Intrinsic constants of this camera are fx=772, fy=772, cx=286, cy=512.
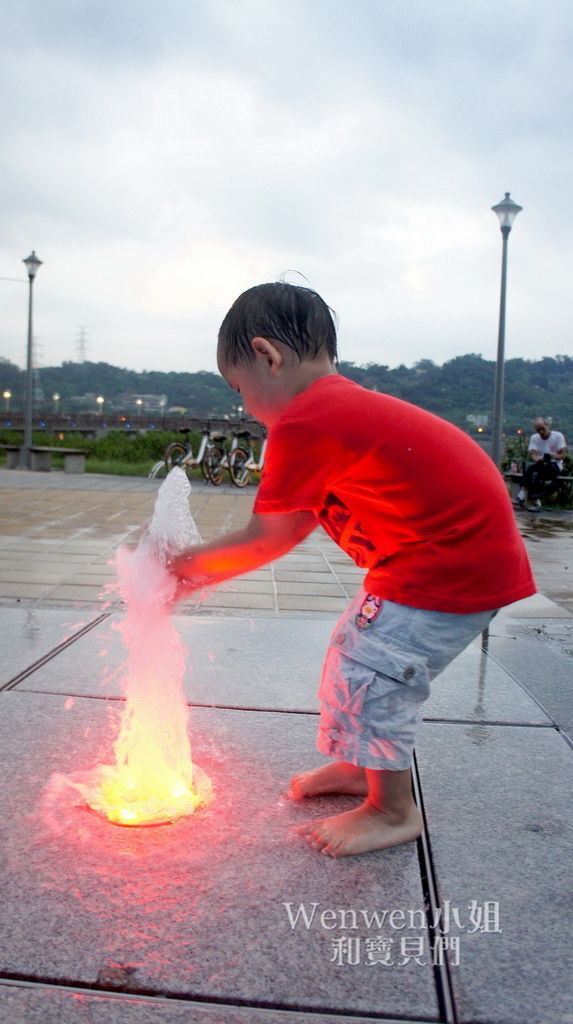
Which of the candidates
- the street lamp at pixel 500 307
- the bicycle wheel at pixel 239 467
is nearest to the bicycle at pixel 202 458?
the bicycle wheel at pixel 239 467

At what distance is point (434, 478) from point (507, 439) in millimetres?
16122

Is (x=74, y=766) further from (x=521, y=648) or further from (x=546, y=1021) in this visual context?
(x=521, y=648)

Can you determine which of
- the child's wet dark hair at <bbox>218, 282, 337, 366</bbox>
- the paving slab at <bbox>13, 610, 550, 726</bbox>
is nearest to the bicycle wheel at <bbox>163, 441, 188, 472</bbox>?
the paving slab at <bbox>13, 610, 550, 726</bbox>

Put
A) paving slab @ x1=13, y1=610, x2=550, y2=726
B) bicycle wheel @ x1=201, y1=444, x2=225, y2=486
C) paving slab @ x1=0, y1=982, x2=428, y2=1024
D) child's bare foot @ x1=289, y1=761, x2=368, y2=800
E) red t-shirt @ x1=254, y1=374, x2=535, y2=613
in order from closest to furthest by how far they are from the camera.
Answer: paving slab @ x1=0, y1=982, x2=428, y2=1024
red t-shirt @ x1=254, y1=374, x2=535, y2=613
child's bare foot @ x1=289, y1=761, x2=368, y2=800
paving slab @ x1=13, y1=610, x2=550, y2=726
bicycle wheel @ x1=201, y1=444, x2=225, y2=486

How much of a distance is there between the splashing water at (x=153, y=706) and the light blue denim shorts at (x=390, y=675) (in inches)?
18.3

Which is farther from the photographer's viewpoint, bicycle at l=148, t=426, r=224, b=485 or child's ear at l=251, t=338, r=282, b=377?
bicycle at l=148, t=426, r=224, b=485

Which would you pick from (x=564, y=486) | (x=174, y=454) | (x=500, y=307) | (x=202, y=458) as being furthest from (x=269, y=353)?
(x=174, y=454)

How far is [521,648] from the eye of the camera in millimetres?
3572

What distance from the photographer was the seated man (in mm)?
11484

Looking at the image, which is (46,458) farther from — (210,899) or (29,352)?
(210,899)

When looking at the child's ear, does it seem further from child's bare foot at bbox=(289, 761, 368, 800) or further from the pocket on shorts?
child's bare foot at bbox=(289, 761, 368, 800)

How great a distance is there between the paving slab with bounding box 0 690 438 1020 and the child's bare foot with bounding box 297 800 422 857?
0.03m

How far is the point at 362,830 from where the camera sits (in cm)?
175

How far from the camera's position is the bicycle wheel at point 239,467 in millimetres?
14431
